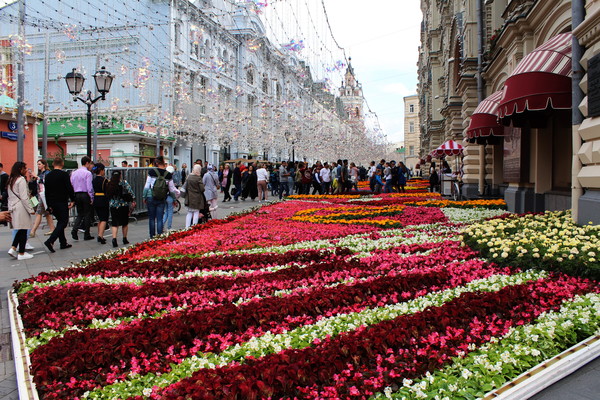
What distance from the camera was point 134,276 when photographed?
24.7 feet

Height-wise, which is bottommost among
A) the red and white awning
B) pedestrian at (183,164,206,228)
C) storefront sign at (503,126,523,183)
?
pedestrian at (183,164,206,228)

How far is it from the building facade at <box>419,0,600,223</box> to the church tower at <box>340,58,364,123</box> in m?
42.8

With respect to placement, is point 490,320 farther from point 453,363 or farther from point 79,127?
point 79,127

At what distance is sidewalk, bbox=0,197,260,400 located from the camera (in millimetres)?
4770

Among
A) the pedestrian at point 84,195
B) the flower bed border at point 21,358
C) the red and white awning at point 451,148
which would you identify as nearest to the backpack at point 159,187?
the pedestrian at point 84,195

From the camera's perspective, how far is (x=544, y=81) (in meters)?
10.6

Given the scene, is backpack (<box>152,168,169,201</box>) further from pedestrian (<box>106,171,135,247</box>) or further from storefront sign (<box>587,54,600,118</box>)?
storefront sign (<box>587,54,600,118</box>)

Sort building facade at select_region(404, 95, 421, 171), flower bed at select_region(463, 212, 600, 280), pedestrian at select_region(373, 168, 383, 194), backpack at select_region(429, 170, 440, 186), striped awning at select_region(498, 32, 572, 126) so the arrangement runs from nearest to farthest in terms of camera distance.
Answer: flower bed at select_region(463, 212, 600, 280), striped awning at select_region(498, 32, 572, 126), pedestrian at select_region(373, 168, 383, 194), backpack at select_region(429, 170, 440, 186), building facade at select_region(404, 95, 421, 171)

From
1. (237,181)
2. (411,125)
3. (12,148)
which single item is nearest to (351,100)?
(411,125)

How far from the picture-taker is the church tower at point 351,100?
76.4 m

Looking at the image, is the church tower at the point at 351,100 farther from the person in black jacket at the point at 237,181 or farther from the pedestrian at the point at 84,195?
the pedestrian at the point at 84,195

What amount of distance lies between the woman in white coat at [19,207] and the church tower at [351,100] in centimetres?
5613

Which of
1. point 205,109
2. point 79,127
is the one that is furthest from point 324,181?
point 79,127

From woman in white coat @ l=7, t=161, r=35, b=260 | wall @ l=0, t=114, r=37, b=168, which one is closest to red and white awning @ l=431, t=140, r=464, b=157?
wall @ l=0, t=114, r=37, b=168
